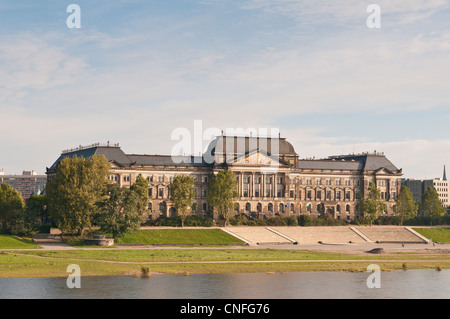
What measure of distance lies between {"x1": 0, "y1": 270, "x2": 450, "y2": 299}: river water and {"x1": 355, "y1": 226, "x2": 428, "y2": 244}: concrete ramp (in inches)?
2392

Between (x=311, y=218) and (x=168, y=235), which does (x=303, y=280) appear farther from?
(x=311, y=218)

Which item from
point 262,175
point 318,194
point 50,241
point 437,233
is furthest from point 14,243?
point 437,233

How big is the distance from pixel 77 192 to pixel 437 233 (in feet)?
256

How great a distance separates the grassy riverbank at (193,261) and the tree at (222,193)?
35.8 m

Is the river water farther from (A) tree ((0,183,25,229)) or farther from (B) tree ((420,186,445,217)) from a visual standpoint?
(B) tree ((420,186,445,217))

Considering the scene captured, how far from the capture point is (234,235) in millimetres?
132625

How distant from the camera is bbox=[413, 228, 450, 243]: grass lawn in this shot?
146 m

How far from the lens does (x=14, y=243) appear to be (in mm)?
110625

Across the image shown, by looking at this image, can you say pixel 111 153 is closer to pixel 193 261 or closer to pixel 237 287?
pixel 193 261

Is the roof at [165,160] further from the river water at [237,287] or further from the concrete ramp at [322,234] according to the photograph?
the river water at [237,287]

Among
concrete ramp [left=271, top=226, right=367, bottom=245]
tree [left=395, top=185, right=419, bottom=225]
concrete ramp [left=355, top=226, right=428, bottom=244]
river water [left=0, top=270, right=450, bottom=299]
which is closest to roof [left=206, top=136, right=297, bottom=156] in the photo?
concrete ramp [left=271, top=226, right=367, bottom=245]

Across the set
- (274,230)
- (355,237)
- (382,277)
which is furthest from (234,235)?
(382,277)
